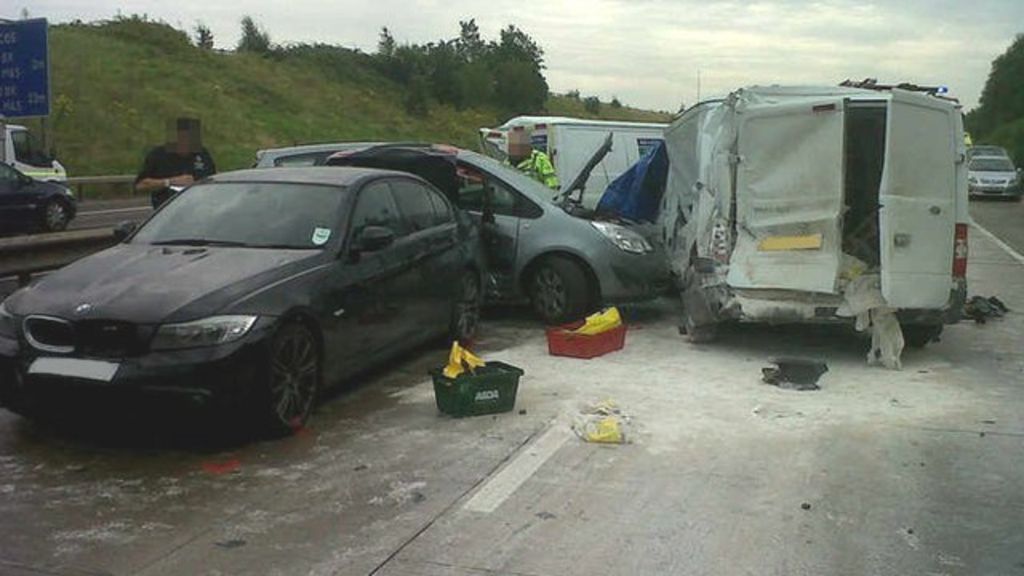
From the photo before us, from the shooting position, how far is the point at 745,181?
25.7 feet

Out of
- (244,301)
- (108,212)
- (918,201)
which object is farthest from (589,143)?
(108,212)

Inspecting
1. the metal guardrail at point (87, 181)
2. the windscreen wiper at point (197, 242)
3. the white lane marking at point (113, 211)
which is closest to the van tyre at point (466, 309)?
the windscreen wiper at point (197, 242)

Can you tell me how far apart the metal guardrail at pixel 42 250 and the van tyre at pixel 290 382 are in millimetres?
4030

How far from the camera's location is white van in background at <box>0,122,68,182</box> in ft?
73.4

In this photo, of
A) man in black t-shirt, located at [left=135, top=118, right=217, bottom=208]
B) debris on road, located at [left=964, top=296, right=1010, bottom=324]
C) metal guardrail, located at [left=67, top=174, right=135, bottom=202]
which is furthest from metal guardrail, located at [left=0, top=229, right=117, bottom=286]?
metal guardrail, located at [left=67, top=174, right=135, bottom=202]

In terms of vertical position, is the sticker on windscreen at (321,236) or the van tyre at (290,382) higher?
the sticker on windscreen at (321,236)

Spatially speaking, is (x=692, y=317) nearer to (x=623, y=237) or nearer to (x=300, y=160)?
(x=623, y=237)

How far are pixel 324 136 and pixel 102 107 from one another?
11.4 metres

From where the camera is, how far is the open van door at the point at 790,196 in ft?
24.9

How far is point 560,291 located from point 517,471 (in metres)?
4.06

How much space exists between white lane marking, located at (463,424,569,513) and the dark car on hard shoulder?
49.6 feet

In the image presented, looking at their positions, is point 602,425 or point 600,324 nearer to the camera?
point 602,425

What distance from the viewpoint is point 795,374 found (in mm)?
7234

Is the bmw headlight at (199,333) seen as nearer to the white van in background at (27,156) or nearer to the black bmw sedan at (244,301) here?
the black bmw sedan at (244,301)
